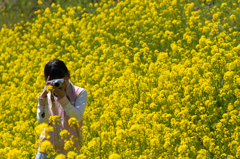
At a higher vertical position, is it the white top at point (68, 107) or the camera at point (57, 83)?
the camera at point (57, 83)

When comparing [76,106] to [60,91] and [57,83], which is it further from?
[57,83]

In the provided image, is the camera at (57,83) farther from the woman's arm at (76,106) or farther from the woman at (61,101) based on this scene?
the woman's arm at (76,106)

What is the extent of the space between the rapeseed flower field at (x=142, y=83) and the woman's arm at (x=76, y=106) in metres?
0.23

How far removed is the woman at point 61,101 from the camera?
136 inches

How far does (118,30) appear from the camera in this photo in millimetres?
9805

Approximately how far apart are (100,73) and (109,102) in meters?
1.72

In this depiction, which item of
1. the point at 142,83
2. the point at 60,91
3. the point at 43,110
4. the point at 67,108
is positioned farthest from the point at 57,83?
the point at 142,83

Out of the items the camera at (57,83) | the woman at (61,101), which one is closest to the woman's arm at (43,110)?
the woman at (61,101)

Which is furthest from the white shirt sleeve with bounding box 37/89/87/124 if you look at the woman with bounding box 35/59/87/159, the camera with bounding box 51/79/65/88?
the camera with bounding box 51/79/65/88

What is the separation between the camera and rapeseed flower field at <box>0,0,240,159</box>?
399cm

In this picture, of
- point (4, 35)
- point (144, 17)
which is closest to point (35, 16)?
point (4, 35)

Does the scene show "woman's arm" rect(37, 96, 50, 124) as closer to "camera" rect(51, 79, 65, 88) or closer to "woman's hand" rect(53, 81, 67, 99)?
"woman's hand" rect(53, 81, 67, 99)

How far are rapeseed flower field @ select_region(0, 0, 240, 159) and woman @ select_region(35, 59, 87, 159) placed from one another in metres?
0.25

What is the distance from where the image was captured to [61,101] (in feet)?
11.3
